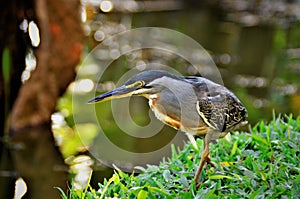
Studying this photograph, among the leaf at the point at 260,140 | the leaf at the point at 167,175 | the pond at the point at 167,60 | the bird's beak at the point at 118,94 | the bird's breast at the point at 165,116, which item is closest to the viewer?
the bird's beak at the point at 118,94

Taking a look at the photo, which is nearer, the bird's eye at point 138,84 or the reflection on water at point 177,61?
the bird's eye at point 138,84

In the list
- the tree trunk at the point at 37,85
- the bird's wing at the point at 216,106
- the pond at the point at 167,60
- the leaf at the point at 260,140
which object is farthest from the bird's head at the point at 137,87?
the pond at the point at 167,60

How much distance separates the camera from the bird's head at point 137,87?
267 centimetres

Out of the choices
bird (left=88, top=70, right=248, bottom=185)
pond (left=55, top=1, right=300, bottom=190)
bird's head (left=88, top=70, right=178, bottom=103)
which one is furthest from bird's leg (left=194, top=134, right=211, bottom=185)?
pond (left=55, top=1, right=300, bottom=190)

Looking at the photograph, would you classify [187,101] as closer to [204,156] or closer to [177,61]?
[204,156]

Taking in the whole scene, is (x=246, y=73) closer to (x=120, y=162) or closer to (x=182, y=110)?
(x=120, y=162)

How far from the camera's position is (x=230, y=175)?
3209 mm

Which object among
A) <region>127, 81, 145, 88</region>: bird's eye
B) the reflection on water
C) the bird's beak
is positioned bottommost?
the reflection on water

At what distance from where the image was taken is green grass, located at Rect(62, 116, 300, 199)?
2.97 metres

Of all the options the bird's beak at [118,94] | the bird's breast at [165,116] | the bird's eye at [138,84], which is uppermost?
the bird's eye at [138,84]

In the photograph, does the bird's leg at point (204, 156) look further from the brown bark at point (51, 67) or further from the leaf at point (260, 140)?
the brown bark at point (51, 67)

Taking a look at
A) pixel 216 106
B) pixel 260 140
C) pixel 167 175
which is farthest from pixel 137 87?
pixel 260 140

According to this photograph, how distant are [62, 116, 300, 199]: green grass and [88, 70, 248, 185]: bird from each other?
0.14m

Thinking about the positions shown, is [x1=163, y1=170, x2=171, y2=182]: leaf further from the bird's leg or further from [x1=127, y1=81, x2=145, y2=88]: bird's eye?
[x1=127, y1=81, x2=145, y2=88]: bird's eye
